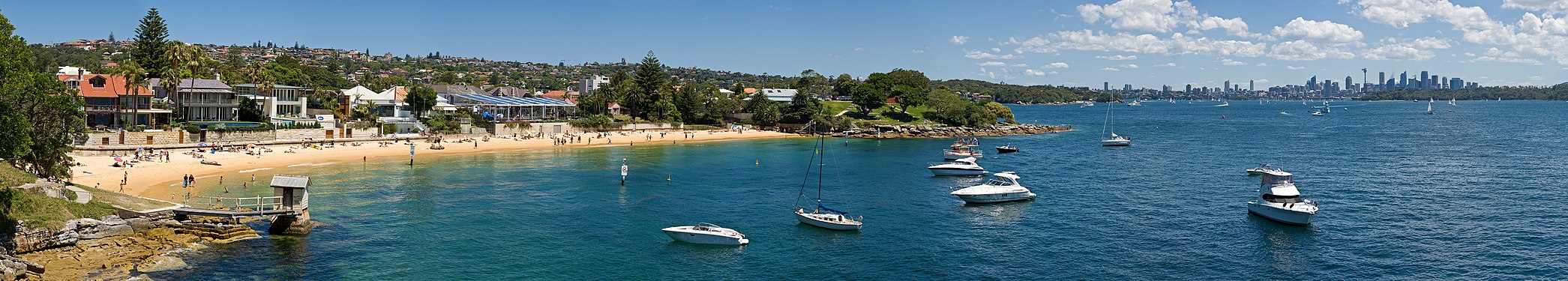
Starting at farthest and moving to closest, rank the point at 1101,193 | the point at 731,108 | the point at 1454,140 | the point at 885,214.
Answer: the point at 731,108 < the point at 1454,140 < the point at 1101,193 < the point at 885,214

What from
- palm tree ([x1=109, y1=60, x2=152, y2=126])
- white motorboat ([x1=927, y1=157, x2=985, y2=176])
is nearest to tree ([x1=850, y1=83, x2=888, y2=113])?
white motorboat ([x1=927, y1=157, x2=985, y2=176])

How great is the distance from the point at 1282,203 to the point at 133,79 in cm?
7990

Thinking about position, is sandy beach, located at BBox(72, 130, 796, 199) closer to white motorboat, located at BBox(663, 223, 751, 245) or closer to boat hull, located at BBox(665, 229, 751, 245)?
white motorboat, located at BBox(663, 223, 751, 245)

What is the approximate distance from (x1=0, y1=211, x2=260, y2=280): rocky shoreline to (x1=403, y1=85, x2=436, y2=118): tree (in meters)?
66.8

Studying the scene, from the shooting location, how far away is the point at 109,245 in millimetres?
33844

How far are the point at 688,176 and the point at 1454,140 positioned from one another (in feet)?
297

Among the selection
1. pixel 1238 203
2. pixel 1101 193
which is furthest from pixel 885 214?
pixel 1238 203

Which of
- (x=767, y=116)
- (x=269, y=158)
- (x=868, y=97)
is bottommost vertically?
(x=269, y=158)

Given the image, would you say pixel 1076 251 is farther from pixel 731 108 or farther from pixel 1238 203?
pixel 731 108

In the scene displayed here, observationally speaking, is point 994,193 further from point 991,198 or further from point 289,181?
point 289,181

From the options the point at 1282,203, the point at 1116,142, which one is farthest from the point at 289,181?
the point at 1116,142

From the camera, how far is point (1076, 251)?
125 feet

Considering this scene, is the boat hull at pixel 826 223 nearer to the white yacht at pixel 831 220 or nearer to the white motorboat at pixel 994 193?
the white yacht at pixel 831 220

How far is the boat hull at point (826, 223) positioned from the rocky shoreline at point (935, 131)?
7511 cm
